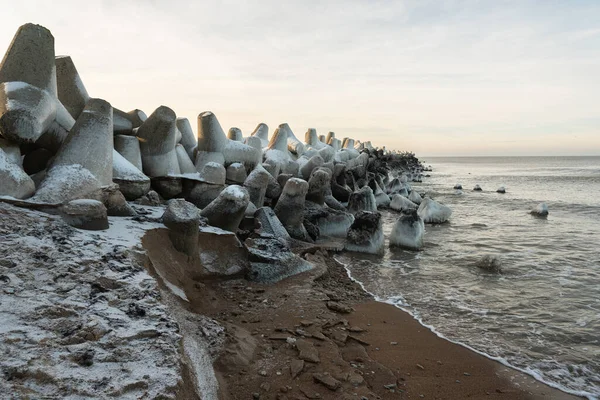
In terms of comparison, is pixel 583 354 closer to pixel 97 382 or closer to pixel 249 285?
pixel 249 285

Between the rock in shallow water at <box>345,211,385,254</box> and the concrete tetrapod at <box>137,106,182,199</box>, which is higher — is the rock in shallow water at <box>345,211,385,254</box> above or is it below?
below

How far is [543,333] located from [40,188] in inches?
205

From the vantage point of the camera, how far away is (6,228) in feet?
9.54

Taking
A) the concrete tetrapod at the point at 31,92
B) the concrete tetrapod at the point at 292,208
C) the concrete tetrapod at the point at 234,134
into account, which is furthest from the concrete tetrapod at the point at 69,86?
the concrete tetrapod at the point at 234,134

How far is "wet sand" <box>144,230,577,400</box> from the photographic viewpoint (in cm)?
283

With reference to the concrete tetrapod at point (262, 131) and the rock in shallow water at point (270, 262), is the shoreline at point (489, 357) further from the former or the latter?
the concrete tetrapod at point (262, 131)

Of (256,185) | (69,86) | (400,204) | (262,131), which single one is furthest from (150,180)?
(400,204)

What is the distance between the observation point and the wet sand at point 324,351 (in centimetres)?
283

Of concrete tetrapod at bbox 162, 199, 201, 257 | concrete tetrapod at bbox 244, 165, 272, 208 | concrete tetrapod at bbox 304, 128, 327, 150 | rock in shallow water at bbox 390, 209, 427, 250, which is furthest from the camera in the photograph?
concrete tetrapod at bbox 304, 128, 327, 150

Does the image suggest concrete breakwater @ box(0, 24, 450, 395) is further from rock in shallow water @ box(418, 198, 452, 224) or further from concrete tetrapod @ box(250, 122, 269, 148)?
concrete tetrapod @ box(250, 122, 269, 148)

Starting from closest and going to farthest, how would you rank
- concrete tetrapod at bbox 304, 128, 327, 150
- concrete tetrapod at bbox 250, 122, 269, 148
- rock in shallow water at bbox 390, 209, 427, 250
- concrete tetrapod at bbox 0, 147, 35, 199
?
concrete tetrapod at bbox 0, 147, 35, 199 → rock in shallow water at bbox 390, 209, 427, 250 → concrete tetrapod at bbox 250, 122, 269, 148 → concrete tetrapod at bbox 304, 128, 327, 150

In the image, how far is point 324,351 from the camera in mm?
3355

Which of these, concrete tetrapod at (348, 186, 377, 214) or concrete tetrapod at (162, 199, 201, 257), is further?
concrete tetrapod at (348, 186, 377, 214)

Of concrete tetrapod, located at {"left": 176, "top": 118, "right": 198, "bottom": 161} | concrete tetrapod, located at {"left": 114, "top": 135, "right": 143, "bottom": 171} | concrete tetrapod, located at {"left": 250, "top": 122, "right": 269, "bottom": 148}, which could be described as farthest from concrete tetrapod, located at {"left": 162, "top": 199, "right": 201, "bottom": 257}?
concrete tetrapod, located at {"left": 250, "top": 122, "right": 269, "bottom": 148}
